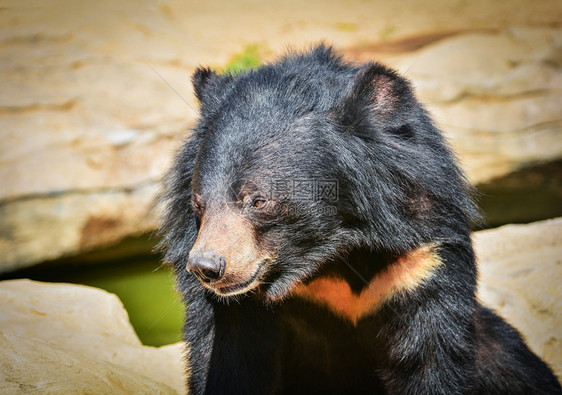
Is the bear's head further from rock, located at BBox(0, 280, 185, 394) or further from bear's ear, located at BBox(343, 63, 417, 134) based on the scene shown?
rock, located at BBox(0, 280, 185, 394)

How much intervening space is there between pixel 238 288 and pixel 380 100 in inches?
34.9

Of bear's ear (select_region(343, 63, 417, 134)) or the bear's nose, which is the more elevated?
bear's ear (select_region(343, 63, 417, 134))

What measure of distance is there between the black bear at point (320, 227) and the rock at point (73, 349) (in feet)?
1.65

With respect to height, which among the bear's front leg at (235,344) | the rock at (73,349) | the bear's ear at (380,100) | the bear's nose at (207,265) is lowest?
the rock at (73,349)

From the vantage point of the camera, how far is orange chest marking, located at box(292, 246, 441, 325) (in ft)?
8.09

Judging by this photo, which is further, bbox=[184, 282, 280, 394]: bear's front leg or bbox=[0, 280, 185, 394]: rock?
bbox=[0, 280, 185, 394]: rock

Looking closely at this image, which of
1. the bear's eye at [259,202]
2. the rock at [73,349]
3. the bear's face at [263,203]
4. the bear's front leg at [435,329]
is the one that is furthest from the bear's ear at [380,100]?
the rock at [73,349]

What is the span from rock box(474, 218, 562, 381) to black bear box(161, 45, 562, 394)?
1.23m

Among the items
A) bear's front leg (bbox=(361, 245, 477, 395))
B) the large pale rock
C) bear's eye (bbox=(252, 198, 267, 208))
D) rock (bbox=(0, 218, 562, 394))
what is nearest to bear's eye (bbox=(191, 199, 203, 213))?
bear's eye (bbox=(252, 198, 267, 208))

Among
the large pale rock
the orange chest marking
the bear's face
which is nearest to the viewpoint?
the bear's face

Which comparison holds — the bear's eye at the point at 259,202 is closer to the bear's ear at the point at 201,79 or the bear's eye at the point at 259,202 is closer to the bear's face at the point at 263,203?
the bear's face at the point at 263,203

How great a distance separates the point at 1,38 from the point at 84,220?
253 centimetres

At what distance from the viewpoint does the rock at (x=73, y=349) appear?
105 inches

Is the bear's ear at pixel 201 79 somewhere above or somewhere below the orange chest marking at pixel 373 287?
above
